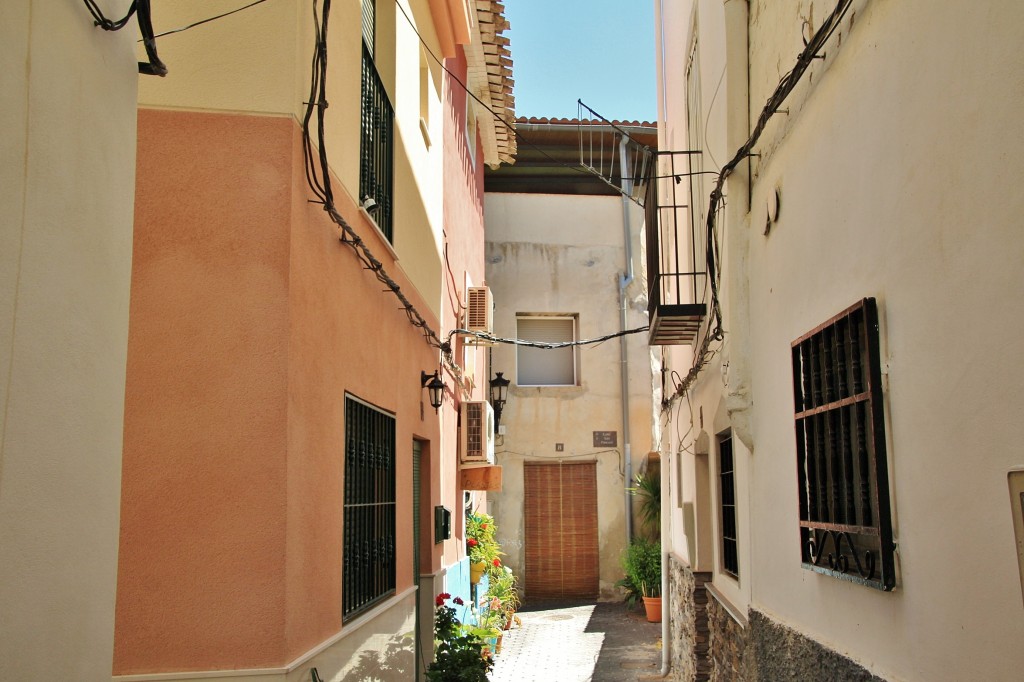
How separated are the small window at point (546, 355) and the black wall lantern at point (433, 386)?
9.12 metres

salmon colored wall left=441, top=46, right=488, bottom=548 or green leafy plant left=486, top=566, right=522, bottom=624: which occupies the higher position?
salmon colored wall left=441, top=46, right=488, bottom=548

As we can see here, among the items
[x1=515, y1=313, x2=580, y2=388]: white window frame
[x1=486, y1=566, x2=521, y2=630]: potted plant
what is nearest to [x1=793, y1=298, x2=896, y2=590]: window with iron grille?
[x1=486, y1=566, x2=521, y2=630]: potted plant

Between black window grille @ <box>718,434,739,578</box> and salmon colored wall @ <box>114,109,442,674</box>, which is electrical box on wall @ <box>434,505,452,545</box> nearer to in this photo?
black window grille @ <box>718,434,739,578</box>

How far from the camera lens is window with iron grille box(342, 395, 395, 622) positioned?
6.22 m

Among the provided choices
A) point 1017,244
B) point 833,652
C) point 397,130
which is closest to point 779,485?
point 833,652

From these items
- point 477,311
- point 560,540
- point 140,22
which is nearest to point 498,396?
point 560,540

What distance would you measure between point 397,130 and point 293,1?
10.1 feet

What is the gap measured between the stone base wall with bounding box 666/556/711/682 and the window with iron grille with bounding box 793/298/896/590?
4.54m

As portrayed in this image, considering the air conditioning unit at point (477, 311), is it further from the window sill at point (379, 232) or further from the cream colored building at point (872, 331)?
the cream colored building at point (872, 331)

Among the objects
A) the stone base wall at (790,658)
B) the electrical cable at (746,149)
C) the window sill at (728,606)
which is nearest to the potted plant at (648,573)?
the window sill at (728,606)

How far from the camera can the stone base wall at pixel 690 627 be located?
9.05 metres

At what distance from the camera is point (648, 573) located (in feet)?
54.5

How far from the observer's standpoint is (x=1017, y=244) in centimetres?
256

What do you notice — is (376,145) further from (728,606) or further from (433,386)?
(728,606)
